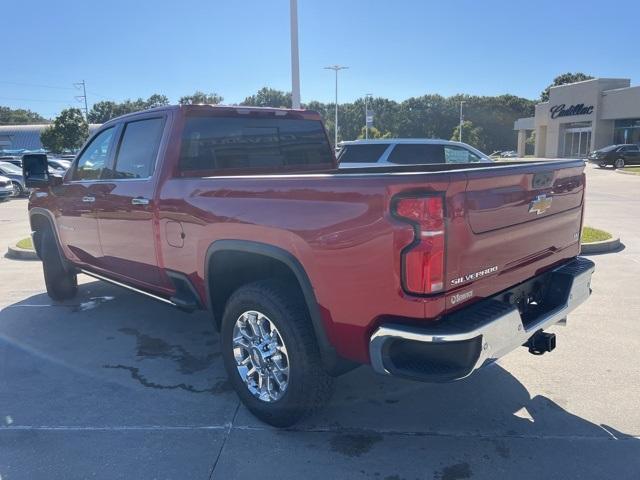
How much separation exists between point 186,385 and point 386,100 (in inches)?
3987

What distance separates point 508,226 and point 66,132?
54.3 metres

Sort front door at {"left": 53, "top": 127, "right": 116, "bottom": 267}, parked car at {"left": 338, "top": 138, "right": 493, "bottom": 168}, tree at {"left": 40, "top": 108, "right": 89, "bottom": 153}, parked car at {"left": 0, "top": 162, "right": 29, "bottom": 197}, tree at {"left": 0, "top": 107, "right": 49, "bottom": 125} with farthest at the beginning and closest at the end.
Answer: tree at {"left": 0, "top": 107, "right": 49, "bottom": 125}
tree at {"left": 40, "top": 108, "right": 89, "bottom": 153}
parked car at {"left": 0, "top": 162, "right": 29, "bottom": 197}
parked car at {"left": 338, "top": 138, "right": 493, "bottom": 168}
front door at {"left": 53, "top": 127, "right": 116, "bottom": 267}

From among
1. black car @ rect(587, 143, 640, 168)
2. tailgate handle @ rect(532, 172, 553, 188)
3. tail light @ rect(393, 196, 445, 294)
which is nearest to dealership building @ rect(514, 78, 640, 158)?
black car @ rect(587, 143, 640, 168)

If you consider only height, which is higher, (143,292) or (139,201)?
(139,201)

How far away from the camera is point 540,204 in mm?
3193

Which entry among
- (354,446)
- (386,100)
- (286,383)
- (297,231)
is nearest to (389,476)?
(354,446)

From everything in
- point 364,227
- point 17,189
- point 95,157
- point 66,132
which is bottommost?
point 17,189

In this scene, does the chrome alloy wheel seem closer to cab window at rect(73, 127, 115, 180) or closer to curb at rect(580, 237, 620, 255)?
cab window at rect(73, 127, 115, 180)

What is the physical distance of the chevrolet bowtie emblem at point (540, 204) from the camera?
3.13m

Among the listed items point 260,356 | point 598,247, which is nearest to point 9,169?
point 598,247

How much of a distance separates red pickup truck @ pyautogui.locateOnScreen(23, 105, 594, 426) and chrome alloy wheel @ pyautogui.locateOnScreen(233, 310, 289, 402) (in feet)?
0.03

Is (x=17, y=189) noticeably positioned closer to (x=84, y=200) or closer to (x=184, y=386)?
(x=84, y=200)

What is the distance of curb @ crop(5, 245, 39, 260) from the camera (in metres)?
8.76

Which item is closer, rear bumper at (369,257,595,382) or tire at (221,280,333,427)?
rear bumper at (369,257,595,382)
